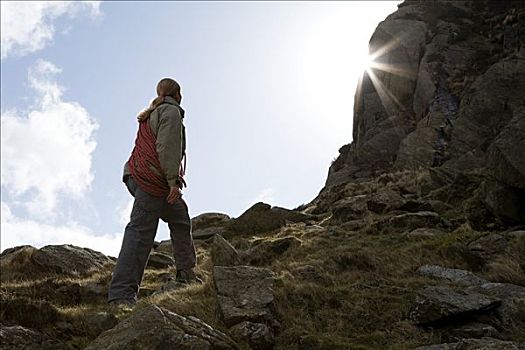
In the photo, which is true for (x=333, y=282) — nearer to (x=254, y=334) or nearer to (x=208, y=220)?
(x=254, y=334)

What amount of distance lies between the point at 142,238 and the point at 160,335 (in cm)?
315

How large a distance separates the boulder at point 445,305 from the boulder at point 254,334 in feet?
5.13

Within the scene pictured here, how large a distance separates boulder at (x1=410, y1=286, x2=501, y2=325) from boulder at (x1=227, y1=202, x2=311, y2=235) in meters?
11.4

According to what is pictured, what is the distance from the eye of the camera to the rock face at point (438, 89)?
2375 cm

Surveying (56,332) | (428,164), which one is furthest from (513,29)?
(56,332)

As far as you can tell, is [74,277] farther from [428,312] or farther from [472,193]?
[472,193]

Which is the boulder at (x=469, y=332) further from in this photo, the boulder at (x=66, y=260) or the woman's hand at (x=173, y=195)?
the boulder at (x=66, y=260)

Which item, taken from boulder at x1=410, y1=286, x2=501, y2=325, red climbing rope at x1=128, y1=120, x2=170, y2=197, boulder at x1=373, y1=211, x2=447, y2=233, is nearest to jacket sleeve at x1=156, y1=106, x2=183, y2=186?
red climbing rope at x1=128, y1=120, x2=170, y2=197

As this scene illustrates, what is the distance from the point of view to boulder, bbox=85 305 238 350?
4.18m

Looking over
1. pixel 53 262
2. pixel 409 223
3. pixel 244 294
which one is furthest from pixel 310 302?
pixel 53 262

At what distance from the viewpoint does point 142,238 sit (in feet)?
23.7

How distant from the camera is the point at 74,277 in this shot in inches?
393

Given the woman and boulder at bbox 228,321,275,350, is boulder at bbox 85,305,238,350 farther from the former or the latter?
the woman

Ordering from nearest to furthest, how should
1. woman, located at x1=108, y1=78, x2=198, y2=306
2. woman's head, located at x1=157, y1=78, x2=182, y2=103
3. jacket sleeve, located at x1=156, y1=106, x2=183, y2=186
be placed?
1. woman, located at x1=108, y1=78, x2=198, y2=306
2. jacket sleeve, located at x1=156, y1=106, x2=183, y2=186
3. woman's head, located at x1=157, y1=78, x2=182, y2=103
